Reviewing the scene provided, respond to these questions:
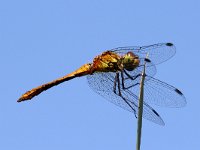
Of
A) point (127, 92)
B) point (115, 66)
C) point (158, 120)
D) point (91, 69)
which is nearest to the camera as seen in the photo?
point (158, 120)

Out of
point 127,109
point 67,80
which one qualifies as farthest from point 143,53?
point 67,80

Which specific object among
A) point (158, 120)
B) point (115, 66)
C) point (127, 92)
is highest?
point (115, 66)

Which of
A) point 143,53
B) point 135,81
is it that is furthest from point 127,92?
point 143,53

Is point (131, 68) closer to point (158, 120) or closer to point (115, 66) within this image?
point (115, 66)

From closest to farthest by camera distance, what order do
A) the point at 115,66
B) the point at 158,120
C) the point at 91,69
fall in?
1. the point at 158,120
2. the point at 115,66
3. the point at 91,69

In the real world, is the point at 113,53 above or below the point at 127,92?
above

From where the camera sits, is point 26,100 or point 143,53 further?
point 26,100
